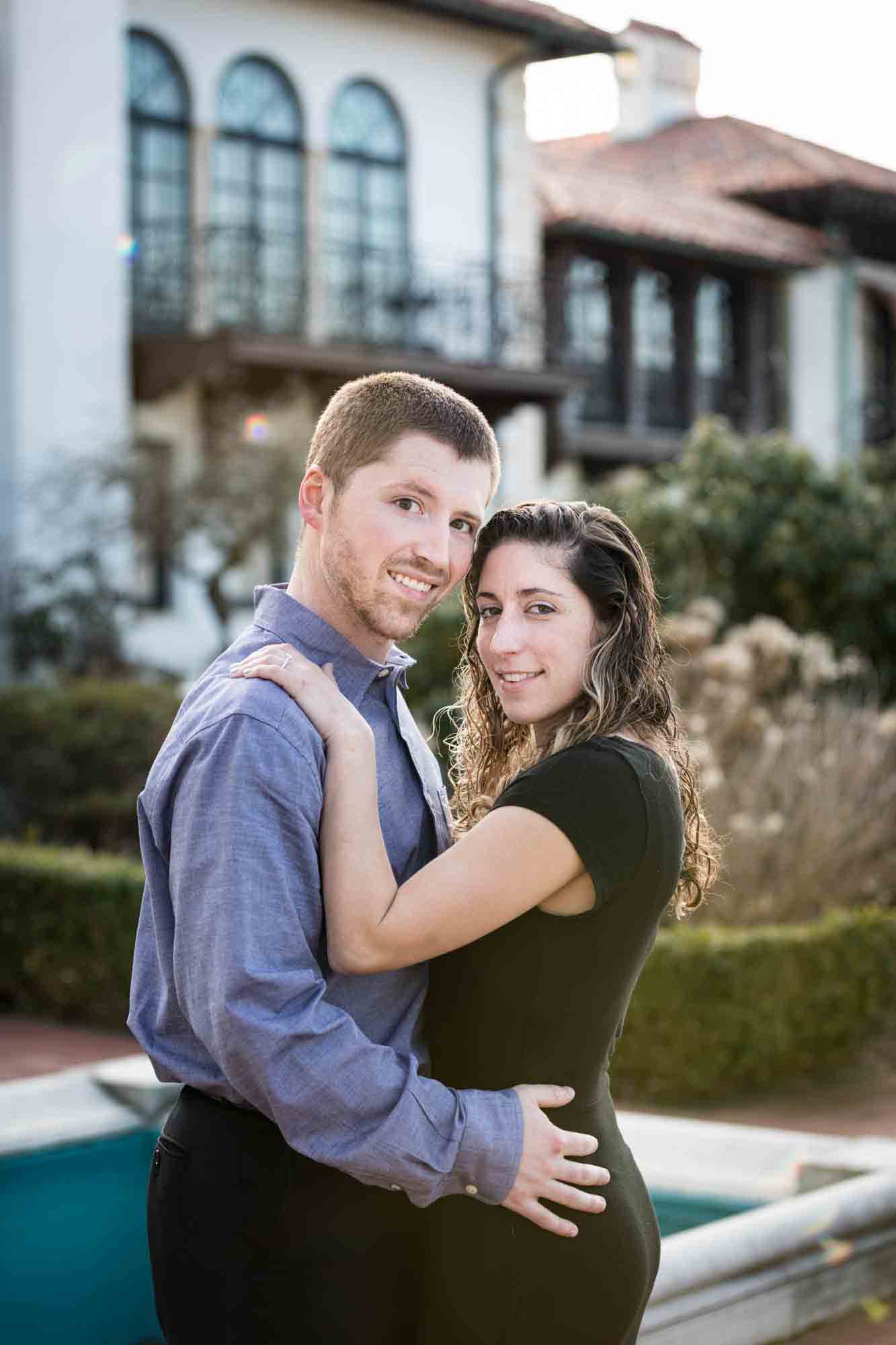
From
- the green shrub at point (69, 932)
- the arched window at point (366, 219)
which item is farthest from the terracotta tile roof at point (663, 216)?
the green shrub at point (69, 932)

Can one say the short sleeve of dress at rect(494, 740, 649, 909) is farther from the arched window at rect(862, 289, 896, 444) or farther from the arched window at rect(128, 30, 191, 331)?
the arched window at rect(862, 289, 896, 444)

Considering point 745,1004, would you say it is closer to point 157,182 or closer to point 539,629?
point 539,629

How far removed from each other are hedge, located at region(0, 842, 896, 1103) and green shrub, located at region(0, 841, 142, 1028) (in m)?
0.02

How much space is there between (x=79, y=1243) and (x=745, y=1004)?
3.70 metres

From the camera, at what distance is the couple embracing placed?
228 cm

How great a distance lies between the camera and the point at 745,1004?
769cm

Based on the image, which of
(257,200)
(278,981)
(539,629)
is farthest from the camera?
(257,200)

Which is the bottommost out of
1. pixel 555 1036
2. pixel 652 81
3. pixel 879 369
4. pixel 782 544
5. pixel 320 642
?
pixel 555 1036

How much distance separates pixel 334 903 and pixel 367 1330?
621 millimetres

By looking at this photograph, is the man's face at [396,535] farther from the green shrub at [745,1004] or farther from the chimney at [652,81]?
the chimney at [652,81]

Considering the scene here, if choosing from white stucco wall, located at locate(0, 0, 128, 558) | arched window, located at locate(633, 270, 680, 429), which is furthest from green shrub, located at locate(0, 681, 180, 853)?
arched window, located at locate(633, 270, 680, 429)

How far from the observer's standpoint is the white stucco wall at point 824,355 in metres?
26.0

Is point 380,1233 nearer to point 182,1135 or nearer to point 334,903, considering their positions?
point 182,1135

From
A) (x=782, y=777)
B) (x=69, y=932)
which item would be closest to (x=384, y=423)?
(x=782, y=777)
